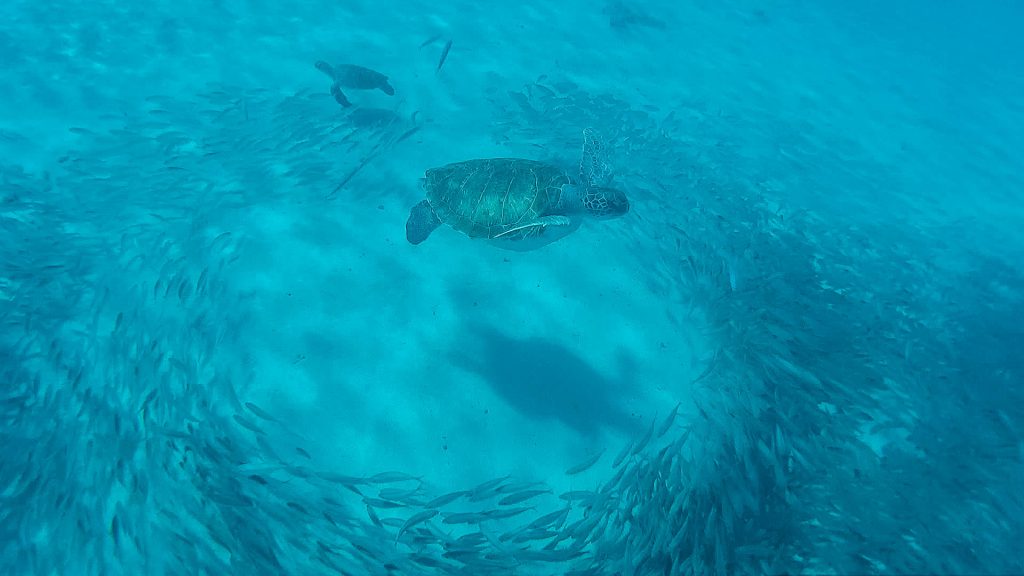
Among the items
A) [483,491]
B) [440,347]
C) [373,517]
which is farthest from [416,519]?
[440,347]

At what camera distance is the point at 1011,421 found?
18.6 feet

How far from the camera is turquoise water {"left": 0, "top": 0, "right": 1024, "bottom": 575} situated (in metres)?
4.37

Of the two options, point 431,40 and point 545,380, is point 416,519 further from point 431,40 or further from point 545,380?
A: point 431,40

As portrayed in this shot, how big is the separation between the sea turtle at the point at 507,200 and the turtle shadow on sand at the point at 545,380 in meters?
1.59

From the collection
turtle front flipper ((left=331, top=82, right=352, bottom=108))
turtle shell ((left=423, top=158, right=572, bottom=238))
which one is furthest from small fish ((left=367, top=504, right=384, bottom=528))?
turtle front flipper ((left=331, top=82, right=352, bottom=108))

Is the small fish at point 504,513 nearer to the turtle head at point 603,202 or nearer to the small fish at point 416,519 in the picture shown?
the small fish at point 416,519

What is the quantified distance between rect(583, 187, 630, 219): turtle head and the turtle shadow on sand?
2.09 m

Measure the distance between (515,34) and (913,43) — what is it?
2982 cm

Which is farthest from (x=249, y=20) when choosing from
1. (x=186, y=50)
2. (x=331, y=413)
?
(x=331, y=413)

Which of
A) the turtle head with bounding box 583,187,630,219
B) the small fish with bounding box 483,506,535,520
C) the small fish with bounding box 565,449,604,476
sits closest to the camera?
the small fish with bounding box 483,506,535,520

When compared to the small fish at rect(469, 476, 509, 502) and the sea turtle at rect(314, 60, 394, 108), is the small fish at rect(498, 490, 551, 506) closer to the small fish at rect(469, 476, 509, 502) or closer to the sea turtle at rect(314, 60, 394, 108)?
the small fish at rect(469, 476, 509, 502)

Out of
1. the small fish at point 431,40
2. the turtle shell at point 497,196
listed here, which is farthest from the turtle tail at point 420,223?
the small fish at point 431,40

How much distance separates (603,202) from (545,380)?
2.71m

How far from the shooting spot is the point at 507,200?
6.21m
